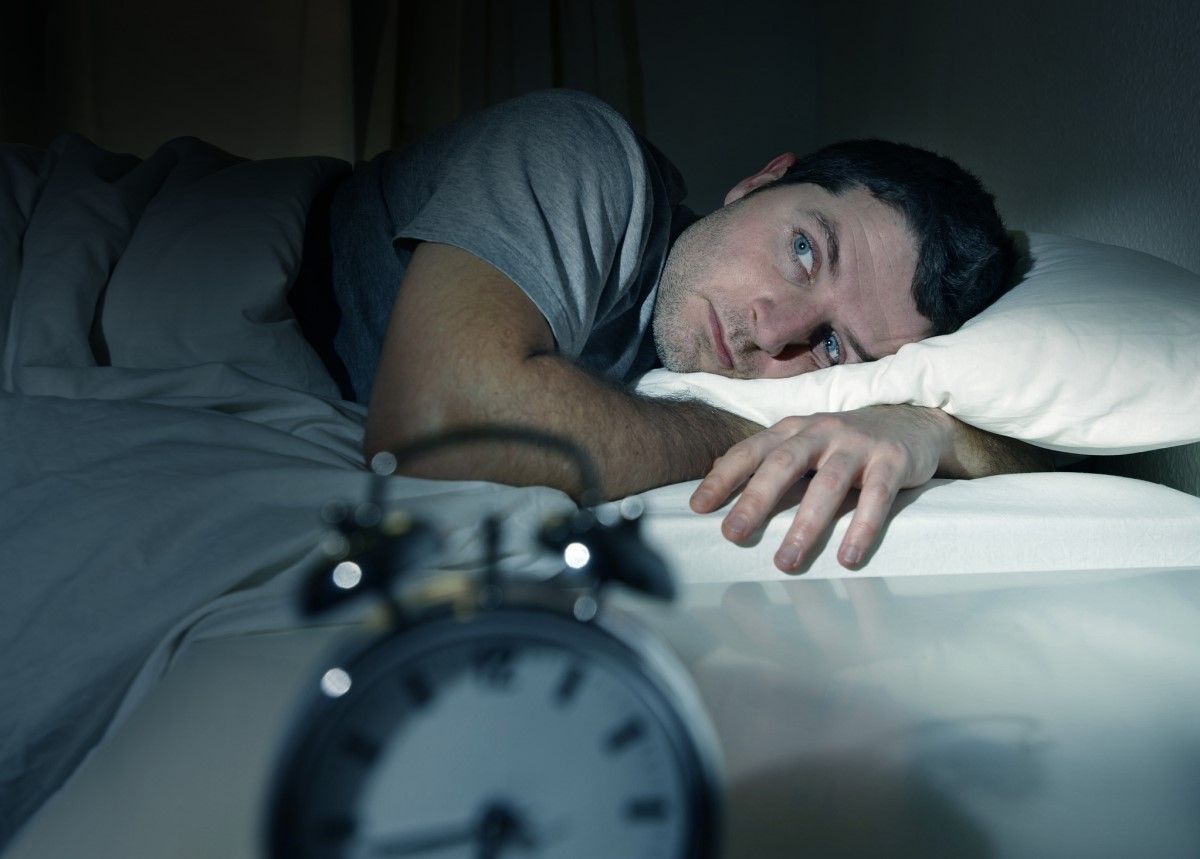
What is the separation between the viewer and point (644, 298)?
3.93 feet

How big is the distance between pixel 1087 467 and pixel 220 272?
1.16 metres

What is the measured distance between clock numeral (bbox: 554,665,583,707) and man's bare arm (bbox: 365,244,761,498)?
17.1 inches

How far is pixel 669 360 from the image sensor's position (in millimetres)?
1186

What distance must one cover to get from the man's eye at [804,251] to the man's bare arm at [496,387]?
0.35m

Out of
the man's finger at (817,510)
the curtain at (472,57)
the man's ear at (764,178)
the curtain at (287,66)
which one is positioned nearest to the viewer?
the man's finger at (817,510)

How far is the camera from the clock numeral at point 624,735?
28 centimetres

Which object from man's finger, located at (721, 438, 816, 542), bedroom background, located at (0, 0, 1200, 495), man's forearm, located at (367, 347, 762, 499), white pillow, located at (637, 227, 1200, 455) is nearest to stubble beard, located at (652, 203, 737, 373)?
white pillow, located at (637, 227, 1200, 455)

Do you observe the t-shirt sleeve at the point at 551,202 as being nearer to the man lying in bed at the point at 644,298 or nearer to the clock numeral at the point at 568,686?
the man lying in bed at the point at 644,298

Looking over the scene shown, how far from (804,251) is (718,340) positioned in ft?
0.52

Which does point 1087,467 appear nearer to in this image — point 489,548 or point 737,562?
point 737,562

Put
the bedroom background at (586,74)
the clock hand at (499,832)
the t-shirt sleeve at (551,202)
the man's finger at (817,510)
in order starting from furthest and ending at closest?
the bedroom background at (586,74)
the t-shirt sleeve at (551,202)
the man's finger at (817,510)
the clock hand at (499,832)

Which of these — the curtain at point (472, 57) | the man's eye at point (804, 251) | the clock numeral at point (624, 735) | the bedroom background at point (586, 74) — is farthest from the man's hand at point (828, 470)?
the curtain at point (472, 57)

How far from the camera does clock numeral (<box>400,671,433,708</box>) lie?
0.27 metres

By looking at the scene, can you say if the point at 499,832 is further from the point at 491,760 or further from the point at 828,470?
the point at 828,470
